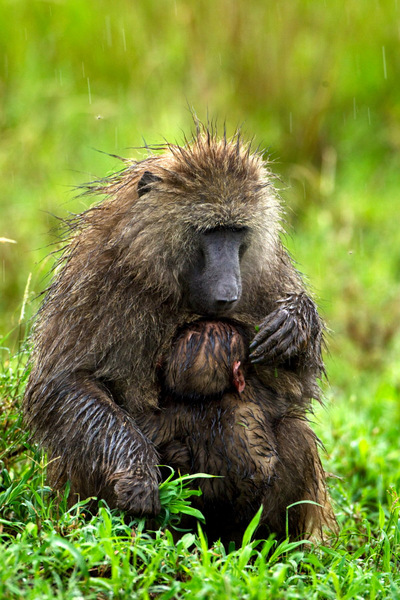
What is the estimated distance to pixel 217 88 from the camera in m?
10.6

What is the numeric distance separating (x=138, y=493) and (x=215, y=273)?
41.7 inches

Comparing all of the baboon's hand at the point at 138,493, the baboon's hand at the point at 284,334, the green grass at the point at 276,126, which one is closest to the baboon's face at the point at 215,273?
the baboon's hand at the point at 284,334

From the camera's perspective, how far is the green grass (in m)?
7.05

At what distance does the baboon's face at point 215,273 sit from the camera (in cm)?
395

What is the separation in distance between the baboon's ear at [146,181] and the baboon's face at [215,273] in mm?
357

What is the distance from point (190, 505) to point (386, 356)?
13.6 ft

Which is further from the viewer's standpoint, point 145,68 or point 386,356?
point 145,68

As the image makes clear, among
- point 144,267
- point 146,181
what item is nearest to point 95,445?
point 144,267

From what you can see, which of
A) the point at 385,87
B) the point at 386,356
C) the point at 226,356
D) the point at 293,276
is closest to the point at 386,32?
the point at 385,87

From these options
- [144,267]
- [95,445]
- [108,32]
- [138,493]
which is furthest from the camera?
[108,32]

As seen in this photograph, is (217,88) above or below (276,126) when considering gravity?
above

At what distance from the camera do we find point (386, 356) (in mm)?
7773

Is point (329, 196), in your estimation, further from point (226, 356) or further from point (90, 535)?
point (90, 535)

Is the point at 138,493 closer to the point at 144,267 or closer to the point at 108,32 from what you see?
the point at 144,267
